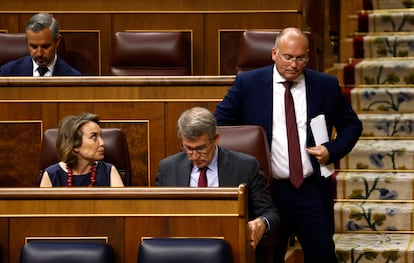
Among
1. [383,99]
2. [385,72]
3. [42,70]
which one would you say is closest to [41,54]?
[42,70]

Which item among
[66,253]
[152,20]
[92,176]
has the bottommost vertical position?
[66,253]

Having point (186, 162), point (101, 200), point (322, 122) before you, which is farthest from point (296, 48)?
point (101, 200)

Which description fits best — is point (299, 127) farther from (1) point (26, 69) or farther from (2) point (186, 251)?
(1) point (26, 69)

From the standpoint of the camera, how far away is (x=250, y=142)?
11.2ft

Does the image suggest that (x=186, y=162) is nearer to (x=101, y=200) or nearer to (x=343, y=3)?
(x=101, y=200)

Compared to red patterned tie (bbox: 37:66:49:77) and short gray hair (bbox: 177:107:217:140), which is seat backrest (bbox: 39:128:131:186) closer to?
short gray hair (bbox: 177:107:217:140)

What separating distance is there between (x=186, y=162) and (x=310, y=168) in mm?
433

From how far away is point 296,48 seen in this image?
3.49 metres

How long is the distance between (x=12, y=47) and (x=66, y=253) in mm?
1940

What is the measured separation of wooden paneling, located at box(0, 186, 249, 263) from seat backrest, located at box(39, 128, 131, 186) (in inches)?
24.0

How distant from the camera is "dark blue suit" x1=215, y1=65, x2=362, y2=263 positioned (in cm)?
350


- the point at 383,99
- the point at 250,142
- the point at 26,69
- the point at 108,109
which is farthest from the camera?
the point at 383,99

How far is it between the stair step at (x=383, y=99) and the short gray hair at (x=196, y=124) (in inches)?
74.1

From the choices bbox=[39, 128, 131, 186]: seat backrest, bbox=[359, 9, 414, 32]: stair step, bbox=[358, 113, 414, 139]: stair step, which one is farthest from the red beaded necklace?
bbox=[359, 9, 414, 32]: stair step
